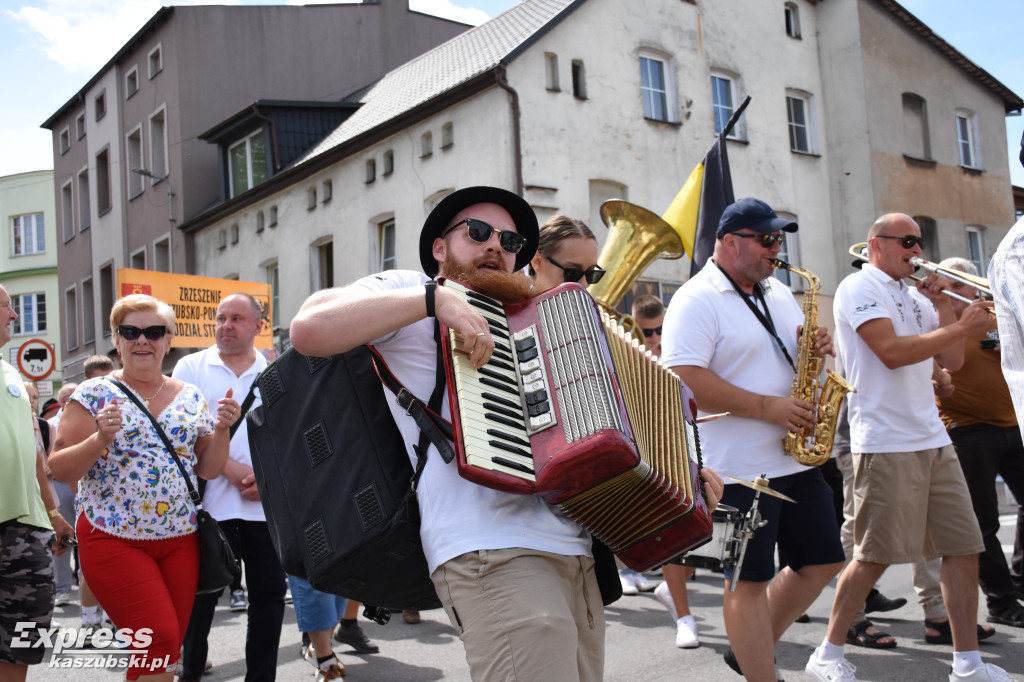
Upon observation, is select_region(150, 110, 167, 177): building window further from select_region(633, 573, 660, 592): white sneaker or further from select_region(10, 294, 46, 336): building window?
select_region(633, 573, 660, 592): white sneaker

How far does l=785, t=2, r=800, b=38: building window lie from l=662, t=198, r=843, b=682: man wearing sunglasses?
21037mm

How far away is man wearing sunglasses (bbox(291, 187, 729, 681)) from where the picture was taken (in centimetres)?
257

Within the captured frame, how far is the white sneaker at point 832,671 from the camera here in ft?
15.4

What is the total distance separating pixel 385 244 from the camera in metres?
22.2

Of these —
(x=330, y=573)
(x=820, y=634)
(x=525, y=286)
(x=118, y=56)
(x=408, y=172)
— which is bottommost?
(x=820, y=634)

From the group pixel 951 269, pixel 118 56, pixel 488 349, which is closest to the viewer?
pixel 488 349

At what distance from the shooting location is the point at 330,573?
2705 millimetres

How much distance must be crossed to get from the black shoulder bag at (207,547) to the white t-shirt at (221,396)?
0.71m

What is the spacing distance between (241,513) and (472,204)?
9.19 ft

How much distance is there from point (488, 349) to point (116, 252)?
31.4 metres

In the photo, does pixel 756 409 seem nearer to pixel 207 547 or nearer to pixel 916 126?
pixel 207 547

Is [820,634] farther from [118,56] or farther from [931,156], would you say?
[118,56]

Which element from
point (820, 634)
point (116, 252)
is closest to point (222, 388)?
point (820, 634)

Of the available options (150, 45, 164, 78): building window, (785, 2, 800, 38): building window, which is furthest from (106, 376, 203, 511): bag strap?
(150, 45, 164, 78): building window
